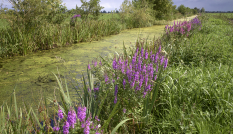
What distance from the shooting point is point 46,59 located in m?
3.84

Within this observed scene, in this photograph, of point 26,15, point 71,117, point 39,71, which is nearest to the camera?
point 71,117

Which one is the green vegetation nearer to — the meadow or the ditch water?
Result: the ditch water

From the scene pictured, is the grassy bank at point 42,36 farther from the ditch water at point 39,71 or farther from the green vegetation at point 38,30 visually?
the ditch water at point 39,71

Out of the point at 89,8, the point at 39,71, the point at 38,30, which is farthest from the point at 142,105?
the point at 89,8

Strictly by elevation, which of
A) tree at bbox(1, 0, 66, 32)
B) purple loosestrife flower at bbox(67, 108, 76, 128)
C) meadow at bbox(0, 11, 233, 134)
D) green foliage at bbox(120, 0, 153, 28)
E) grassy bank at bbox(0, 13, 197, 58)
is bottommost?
meadow at bbox(0, 11, 233, 134)

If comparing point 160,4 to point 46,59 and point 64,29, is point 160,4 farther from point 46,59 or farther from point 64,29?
point 46,59

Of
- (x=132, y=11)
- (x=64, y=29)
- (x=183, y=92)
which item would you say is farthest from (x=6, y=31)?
(x=132, y=11)

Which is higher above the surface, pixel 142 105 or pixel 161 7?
pixel 161 7

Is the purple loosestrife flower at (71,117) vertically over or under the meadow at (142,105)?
over

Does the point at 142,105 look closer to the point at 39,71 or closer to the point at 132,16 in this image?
the point at 39,71

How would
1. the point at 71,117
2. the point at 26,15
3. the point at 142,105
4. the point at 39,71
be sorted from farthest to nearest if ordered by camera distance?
the point at 26,15
the point at 39,71
the point at 142,105
the point at 71,117

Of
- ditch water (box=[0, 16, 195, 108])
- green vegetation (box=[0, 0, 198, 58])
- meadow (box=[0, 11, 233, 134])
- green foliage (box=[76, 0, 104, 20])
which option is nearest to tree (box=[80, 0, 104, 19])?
green foliage (box=[76, 0, 104, 20])

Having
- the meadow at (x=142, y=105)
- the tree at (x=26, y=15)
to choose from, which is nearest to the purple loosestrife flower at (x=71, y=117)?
the meadow at (x=142, y=105)

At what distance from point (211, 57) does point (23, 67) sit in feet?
13.7
